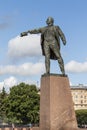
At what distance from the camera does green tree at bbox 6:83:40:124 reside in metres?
82.7

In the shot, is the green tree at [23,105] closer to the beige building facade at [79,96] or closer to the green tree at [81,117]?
the green tree at [81,117]

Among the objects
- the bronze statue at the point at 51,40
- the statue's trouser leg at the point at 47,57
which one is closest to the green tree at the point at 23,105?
the bronze statue at the point at 51,40

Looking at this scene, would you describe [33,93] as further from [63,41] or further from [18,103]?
[63,41]

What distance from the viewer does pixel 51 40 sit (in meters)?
18.2

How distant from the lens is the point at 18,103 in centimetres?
8406

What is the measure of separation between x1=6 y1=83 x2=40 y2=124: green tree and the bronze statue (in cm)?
6400

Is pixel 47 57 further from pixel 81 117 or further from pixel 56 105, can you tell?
pixel 81 117

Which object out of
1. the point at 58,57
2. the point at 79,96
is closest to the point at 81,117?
the point at 79,96

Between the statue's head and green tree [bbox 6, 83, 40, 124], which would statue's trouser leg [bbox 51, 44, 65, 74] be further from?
green tree [bbox 6, 83, 40, 124]

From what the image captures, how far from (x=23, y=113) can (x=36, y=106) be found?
2881 millimetres

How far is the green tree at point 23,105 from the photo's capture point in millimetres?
82688

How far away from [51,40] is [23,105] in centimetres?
6559

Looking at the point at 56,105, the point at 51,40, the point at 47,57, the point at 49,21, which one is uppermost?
the point at 49,21

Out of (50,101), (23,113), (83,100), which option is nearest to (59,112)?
(50,101)
